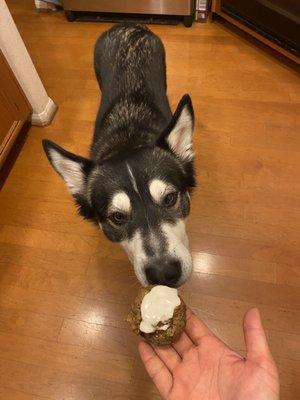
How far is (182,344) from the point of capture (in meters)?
1.55

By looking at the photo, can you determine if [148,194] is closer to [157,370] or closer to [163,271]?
[163,271]

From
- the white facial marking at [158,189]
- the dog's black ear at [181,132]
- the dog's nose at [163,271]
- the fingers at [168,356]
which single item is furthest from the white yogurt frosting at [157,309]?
the dog's black ear at [181,132]

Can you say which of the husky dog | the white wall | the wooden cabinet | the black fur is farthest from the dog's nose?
the white wall

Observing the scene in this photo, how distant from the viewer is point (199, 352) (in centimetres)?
148

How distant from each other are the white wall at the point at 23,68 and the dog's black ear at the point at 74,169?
166 cm

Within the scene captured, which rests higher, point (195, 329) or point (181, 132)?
point (181, 132)

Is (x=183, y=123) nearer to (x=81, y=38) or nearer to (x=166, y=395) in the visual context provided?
(x=166, y=395)

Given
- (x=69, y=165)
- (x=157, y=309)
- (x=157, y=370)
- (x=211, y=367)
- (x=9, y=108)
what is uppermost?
(x=69, y=165)

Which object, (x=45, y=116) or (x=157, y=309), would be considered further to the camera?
(x=45, y=116)

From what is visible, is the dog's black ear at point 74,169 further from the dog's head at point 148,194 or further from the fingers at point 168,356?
the fingers at point 168,356

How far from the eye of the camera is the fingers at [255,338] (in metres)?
1.24

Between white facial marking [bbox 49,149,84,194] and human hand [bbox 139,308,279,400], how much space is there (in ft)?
3.15

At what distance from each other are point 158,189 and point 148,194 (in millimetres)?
56

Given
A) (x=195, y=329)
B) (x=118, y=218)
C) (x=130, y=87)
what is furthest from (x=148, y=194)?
(x=130, y=87)
